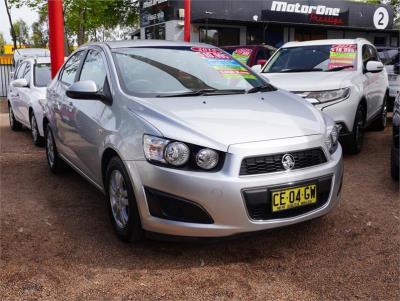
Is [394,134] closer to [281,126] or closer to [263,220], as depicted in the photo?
[281,126]

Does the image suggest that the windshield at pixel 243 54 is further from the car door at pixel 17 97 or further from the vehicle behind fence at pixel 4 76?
the vehicle behind fence at pixel 4 76

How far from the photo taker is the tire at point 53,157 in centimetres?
546

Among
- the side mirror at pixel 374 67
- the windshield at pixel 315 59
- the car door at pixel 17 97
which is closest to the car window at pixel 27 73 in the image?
the car door at pixel 17 97

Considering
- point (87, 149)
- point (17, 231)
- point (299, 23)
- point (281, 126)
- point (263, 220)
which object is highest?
point (299, 23)

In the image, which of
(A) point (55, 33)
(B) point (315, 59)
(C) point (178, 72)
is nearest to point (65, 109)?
(C) point (178, 72)

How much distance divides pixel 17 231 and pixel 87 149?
892 mm

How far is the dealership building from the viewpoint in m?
20.5

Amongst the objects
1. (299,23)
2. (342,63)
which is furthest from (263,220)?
(299,23)

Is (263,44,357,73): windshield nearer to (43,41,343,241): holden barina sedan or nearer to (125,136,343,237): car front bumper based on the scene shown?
(43,41,343,241): holden barina sedan

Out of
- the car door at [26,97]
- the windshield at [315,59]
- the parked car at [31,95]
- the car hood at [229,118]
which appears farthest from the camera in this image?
the car door at [26,97]

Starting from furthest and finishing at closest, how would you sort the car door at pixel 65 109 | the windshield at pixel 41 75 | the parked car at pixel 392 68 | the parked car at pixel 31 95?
the parked car at pixel 392 68, the windshield at pixel 41 75, the parked car at pixel 31 95, the car door at pixel 65 109

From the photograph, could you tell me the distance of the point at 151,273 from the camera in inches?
122

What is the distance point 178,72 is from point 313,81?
2.42 meters

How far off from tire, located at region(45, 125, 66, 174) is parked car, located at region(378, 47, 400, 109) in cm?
613
